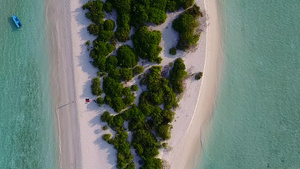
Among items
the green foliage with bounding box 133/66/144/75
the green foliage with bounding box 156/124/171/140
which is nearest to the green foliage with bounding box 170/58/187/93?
the green foliage with bounding box 133/66/144/75

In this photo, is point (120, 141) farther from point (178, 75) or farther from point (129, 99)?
point (178, 75)

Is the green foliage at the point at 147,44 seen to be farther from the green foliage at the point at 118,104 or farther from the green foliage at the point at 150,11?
the green foliage at the point at 118,104

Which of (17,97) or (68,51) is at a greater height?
(68,51)

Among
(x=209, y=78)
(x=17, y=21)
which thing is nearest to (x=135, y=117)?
(x=209, y=78)

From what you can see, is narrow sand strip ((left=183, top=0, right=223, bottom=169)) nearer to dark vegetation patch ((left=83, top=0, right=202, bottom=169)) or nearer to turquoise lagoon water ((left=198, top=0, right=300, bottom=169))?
turquoise lagoon water ((left=198, top=0, right=300, bottom=169))

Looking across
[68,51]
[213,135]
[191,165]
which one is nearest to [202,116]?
[213,135]

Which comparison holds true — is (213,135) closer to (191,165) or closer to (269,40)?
(191,165)
